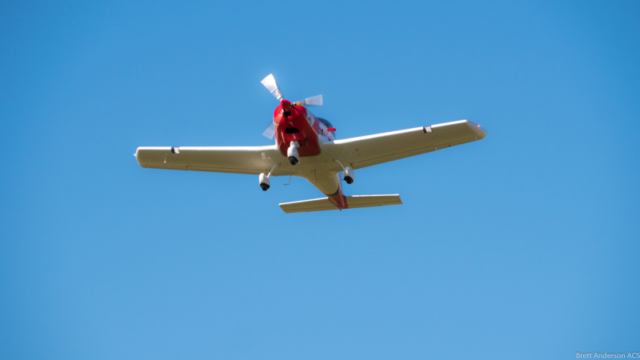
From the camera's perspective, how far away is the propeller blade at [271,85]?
18.9m

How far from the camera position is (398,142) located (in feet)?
68.0

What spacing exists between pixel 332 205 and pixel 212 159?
18.2ft

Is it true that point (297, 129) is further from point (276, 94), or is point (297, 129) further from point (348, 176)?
point (348, 176)

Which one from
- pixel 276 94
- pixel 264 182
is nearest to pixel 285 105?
pixel 276 94

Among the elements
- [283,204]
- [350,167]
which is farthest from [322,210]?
[350,167]

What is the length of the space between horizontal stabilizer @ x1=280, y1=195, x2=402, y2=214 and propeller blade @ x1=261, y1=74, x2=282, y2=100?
6429 mm

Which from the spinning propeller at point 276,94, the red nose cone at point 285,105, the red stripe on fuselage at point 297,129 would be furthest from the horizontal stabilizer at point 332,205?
the red nose cone at point 285,105

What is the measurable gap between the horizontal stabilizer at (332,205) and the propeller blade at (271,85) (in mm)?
6429

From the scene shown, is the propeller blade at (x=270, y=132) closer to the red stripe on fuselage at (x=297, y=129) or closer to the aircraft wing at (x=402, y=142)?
the red stripe on fuselage at (x=297, y=129)

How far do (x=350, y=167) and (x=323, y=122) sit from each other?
6.60ft

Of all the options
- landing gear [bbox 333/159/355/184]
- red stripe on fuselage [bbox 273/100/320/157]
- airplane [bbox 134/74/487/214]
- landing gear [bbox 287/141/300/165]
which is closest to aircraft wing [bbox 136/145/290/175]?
airplane [bbox 134/74/487/214]

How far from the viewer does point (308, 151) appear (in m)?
20.3

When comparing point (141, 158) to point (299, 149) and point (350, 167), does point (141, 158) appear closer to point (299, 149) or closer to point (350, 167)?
point (299, 149)

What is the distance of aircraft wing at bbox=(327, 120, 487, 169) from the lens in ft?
66.1
